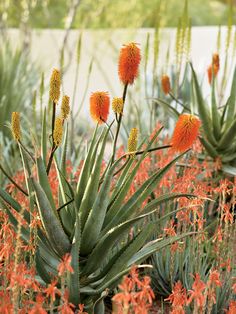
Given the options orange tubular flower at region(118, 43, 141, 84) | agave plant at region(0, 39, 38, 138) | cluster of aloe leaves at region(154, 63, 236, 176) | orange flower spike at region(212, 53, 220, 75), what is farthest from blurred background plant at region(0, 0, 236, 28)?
orange tubular flower at region(118, 43, 141, 84)

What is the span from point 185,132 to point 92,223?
416mm

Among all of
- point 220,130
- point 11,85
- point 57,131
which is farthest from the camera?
point 11,85

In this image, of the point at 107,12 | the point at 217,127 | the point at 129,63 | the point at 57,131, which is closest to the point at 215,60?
the point at 217,127

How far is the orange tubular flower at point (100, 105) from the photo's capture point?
2.15 metres

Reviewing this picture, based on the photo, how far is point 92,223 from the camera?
7.14 ft

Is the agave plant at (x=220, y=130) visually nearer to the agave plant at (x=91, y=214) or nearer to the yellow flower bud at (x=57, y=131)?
the agave plant at (x=91, y=214)

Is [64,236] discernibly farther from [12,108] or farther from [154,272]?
[12,108]

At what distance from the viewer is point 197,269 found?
2408mm

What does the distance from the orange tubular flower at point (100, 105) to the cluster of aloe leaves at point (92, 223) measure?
0.23 ft

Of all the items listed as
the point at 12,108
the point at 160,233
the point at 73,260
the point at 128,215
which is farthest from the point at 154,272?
the point at 12,108

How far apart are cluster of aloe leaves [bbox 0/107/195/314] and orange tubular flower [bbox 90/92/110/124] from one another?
7 cm

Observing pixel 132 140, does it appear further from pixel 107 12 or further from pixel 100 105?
pixel 107 12

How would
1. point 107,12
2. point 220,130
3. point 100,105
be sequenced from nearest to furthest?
point 100,105, point 220,130, point 107,12

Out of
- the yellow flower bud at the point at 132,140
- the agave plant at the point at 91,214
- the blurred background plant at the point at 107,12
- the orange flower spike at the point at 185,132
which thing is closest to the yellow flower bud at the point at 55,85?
the agave plant at the point at 91,214
